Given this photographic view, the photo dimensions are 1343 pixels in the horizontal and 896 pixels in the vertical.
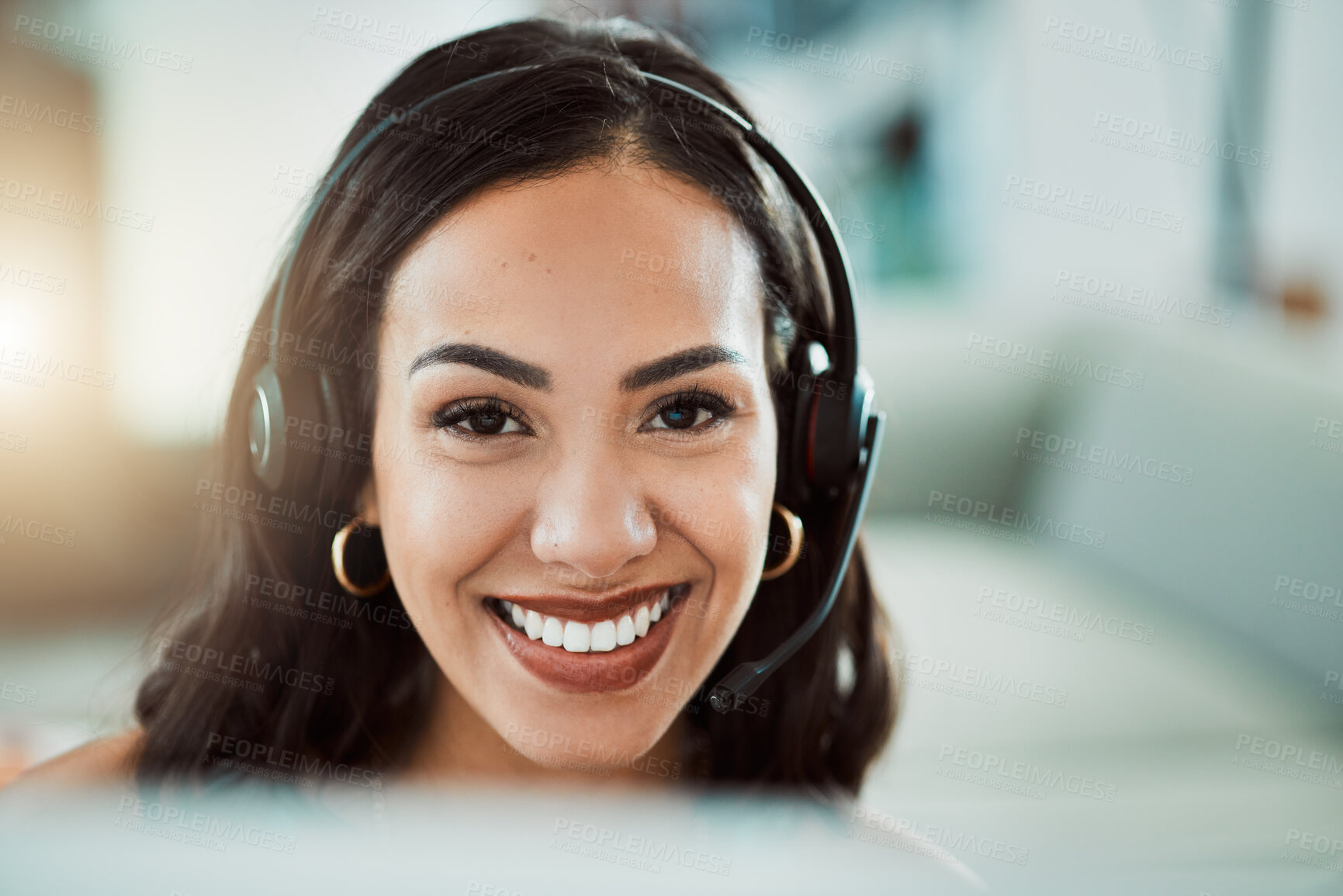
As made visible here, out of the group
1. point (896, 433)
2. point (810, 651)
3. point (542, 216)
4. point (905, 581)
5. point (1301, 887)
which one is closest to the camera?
point (1301, 887)

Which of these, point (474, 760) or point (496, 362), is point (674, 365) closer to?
point (496, 362)

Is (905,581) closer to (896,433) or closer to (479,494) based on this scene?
(896,433)

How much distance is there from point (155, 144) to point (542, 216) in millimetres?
1089

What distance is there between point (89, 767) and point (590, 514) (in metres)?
0.61

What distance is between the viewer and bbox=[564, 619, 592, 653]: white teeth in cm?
72

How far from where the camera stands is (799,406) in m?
0.84

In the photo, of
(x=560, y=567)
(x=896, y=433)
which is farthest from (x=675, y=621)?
(x=896, y=433)

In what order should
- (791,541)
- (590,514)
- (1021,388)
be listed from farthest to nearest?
(1021,388) < (791,541) < (590,514)

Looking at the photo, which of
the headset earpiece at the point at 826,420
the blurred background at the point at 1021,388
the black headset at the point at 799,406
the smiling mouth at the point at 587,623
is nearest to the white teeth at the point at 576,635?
the smiling mouth at the point at 587,623

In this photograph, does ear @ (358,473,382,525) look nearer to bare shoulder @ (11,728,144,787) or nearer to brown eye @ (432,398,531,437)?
brown eye @ (432,398,531,437)

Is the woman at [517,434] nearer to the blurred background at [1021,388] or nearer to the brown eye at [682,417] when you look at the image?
the brown eye at [682,417]

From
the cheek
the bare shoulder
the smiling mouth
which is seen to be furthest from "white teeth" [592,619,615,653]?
the bare shoulder

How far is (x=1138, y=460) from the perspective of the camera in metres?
1.90

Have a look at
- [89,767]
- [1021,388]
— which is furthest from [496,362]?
[1021,388]
